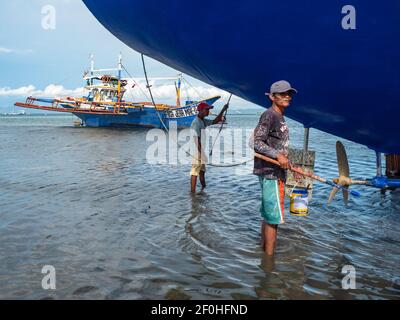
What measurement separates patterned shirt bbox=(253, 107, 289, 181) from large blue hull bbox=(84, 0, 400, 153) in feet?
0.80

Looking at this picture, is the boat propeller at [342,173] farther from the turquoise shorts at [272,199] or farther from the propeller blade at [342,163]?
the turquoise shorts at [272,199]

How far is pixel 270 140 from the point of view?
3711 mm

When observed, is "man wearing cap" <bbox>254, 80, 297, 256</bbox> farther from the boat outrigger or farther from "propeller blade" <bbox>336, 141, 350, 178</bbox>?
the boat outrigger

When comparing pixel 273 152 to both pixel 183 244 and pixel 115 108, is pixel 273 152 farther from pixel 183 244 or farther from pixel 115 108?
pixel 115 108

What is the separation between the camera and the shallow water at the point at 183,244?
3422 millimetres

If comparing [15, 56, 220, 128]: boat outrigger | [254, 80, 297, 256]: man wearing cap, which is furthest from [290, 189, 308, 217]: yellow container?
[15, 56, 220, 128]: boat outrigger

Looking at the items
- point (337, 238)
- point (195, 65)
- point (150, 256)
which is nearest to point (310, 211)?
point (337, 238)

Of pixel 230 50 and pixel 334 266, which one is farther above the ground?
pixel 230 50

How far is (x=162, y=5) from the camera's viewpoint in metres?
2.90

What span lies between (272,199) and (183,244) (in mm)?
1366

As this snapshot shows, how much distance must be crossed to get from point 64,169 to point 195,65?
7.89 meters

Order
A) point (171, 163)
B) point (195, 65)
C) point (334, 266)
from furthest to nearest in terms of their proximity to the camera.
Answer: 1. point (171, 163)
2. point (334, 266)
3. point (195, 65)
